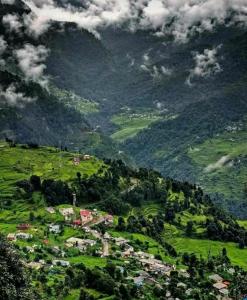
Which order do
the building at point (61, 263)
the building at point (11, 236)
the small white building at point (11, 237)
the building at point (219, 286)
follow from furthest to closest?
the building at point (11, 236), the small white building at point (11, 237), the building at point (219, 286), the building at point (61, 263)

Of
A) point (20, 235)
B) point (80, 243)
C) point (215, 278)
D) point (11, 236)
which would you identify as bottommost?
point (215, 278)

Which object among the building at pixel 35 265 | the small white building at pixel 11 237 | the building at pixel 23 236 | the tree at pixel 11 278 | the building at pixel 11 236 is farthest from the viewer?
the building at pixel 23 236

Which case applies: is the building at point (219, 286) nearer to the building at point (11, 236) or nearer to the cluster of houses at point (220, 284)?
the cluster of houses at point (220, 284)

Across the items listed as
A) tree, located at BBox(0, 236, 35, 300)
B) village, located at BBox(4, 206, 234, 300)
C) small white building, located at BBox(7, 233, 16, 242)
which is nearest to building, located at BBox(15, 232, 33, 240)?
village, located at BBox(4, 206, 234, 300)

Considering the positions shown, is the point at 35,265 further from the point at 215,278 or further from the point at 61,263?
the point at 215,278

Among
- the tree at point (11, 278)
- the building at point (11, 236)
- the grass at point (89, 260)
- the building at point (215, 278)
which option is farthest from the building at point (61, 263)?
the tree at point (11, 278)

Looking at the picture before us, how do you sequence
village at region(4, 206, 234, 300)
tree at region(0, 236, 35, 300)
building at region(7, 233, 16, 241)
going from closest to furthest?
tree at region(0, 236, 35, 300)
village at region(4, 206, 234, 300)
building at region(7, 233, 16, 241)

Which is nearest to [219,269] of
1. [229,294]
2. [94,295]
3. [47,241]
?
[229,294]

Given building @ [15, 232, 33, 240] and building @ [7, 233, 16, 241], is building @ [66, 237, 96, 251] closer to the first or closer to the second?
building @ [15, 232, 33, 240]

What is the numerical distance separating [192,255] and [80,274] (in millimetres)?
59762

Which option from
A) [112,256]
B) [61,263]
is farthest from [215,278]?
[61,263]

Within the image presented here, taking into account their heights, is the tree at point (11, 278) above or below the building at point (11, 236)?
above

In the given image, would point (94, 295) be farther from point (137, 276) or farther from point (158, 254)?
point (158, 254)

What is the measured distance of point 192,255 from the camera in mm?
199375
